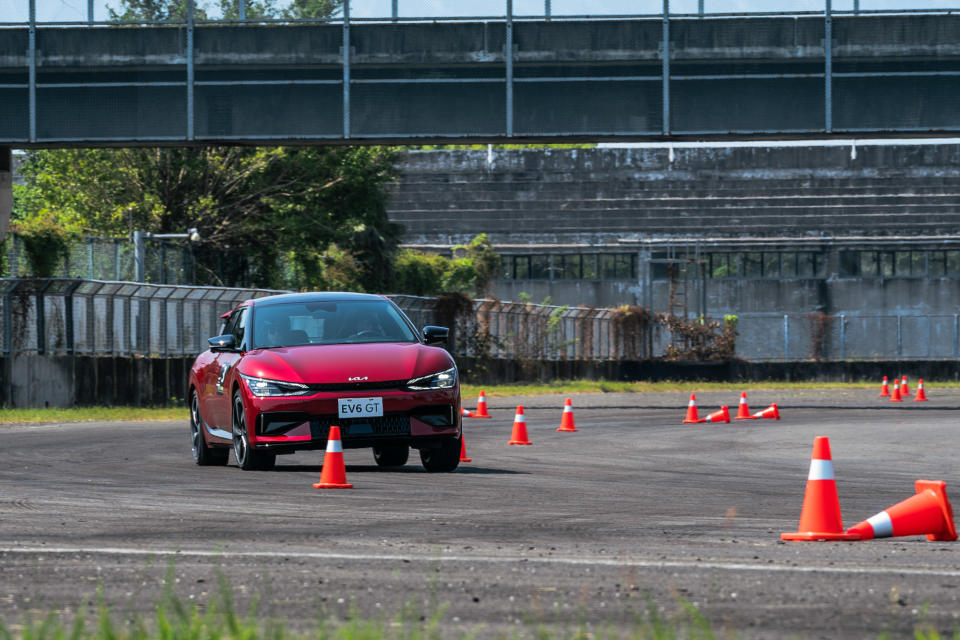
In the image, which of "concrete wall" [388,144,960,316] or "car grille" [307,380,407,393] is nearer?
"car grille" [307,380,407,393]

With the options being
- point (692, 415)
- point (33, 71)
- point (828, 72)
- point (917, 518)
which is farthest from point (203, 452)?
point (828, 72)

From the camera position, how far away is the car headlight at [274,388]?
43.4ft

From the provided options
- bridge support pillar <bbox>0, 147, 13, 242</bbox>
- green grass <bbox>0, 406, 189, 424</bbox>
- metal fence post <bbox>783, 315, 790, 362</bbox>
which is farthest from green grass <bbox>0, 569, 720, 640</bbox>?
metal fence post <bbox>783, 315, 790, 362</bbox>

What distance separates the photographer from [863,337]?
2486 inches

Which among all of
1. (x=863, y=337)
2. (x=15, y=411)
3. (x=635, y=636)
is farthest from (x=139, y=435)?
(x=863, y=337)

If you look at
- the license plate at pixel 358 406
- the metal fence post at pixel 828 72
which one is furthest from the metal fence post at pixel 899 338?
the license plate at pixel 358 406

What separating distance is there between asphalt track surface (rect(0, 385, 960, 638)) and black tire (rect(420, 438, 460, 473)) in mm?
245

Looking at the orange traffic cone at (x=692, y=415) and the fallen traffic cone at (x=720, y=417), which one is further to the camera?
the fallen traffic cone at (x=720, y=417)

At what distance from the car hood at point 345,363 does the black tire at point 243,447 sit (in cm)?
36

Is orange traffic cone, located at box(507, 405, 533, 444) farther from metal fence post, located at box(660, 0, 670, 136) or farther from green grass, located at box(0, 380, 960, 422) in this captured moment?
metal fence post, located at box(660, 0, 670, 136)

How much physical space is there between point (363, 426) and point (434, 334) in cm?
130

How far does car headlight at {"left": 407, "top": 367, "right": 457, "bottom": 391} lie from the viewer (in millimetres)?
13273

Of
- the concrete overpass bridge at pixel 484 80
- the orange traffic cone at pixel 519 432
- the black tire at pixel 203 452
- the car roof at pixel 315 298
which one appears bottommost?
the orange traffic cone at pixel 519 432

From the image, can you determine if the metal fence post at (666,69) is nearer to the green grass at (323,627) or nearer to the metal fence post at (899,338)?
the green grass at (323,627)
